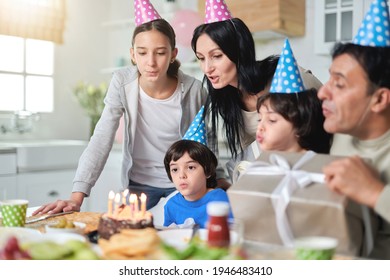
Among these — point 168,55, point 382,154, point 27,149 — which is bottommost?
point 27,149

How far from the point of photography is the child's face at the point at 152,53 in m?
1.41

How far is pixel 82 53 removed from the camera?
3.70 meters

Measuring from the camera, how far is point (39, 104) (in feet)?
11.4

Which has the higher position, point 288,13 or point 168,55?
point 288,13

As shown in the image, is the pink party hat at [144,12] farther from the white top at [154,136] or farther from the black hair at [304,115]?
the black hair at [304,115]

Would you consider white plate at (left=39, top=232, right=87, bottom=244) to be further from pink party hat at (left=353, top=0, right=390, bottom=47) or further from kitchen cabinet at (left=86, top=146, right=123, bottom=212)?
kitchen cabinet at (left=86, top=146, right=123, bottom=212)

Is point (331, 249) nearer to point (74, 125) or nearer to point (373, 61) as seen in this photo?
point (373, 61)

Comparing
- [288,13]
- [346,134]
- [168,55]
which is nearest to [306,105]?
[346,134]

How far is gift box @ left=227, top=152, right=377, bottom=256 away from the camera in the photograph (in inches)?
28.9

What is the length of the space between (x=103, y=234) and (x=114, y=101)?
2.61 feet

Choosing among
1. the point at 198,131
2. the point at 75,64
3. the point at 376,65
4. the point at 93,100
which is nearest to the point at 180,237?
the point at 376,65

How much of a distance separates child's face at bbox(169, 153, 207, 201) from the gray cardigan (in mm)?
162

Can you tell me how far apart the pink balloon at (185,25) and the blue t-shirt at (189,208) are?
4.63 feet

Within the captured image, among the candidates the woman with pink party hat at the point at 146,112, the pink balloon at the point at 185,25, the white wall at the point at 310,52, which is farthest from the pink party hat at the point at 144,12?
the white wall at the point at 310,52
